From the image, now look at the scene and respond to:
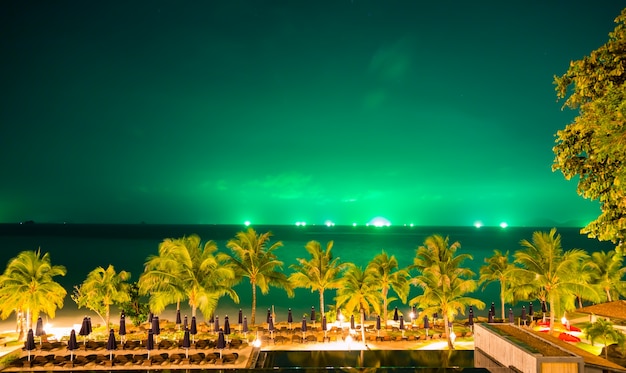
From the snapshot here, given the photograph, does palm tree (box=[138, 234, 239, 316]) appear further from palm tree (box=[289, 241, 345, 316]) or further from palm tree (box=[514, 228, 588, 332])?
palm tree (box=[514, 228, 588, 332])

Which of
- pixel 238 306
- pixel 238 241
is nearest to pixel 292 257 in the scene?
pixel 238 306

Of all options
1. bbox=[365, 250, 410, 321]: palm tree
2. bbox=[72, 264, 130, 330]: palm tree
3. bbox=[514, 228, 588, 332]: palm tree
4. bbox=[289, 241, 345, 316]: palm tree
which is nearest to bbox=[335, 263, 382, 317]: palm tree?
bbox=[365, 250, 410, 321]: palm tree

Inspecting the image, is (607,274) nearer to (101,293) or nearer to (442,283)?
(442,283)

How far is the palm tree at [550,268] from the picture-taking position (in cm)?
2108

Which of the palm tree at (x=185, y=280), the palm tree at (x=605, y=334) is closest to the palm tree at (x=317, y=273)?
the palm tree at (x=185, y=280)

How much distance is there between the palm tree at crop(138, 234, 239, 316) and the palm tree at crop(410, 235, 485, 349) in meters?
9.41

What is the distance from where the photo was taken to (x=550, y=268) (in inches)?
853

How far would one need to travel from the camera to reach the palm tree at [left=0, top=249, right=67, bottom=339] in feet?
65.5

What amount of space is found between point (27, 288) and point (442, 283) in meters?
19.7

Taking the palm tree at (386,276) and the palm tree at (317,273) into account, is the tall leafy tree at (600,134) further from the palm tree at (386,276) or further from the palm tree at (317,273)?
the palm tree at (317,273)

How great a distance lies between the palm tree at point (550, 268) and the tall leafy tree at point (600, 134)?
1171cm

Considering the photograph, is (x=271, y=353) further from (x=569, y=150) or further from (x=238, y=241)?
(x=569, y=150)

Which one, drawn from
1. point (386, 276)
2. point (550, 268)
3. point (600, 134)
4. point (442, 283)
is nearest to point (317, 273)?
point (386, 276)

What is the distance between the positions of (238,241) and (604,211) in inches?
757
